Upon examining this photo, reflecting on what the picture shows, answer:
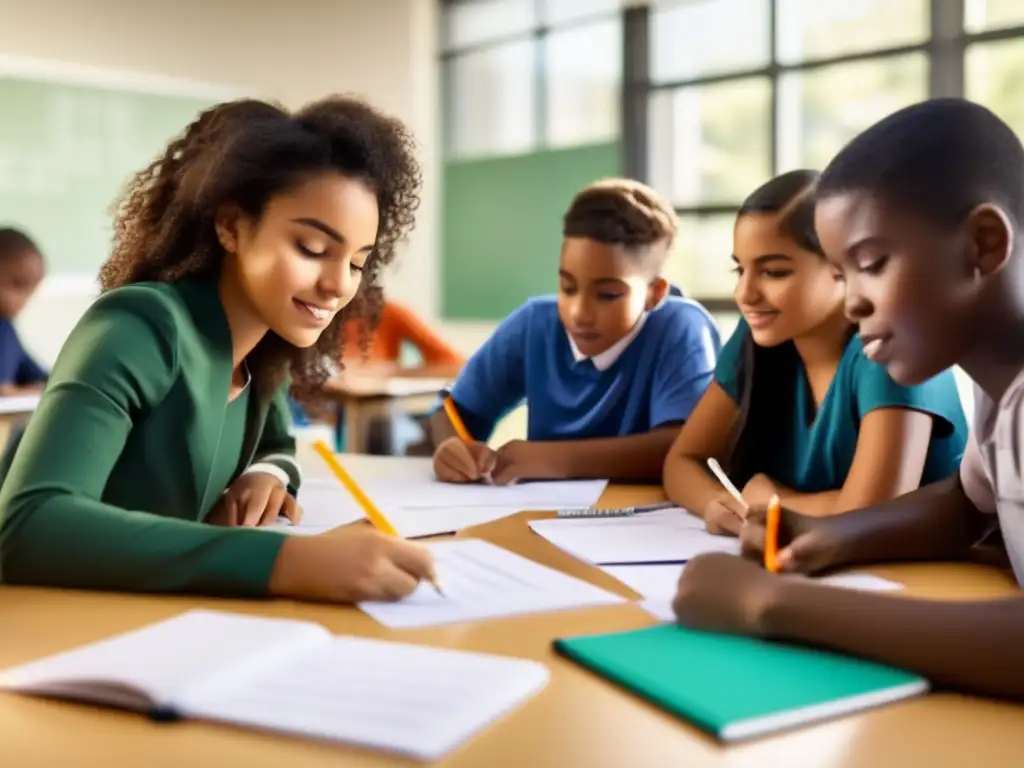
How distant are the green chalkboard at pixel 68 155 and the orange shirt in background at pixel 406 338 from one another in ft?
4.23

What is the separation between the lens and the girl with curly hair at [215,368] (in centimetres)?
88

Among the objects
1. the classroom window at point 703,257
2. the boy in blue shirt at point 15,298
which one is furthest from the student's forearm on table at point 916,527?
the classroom window at point 703,257

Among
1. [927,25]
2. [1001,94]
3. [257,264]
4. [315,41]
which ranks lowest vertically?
[257,264]

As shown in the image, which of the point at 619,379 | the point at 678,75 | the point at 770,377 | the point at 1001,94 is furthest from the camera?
the point at 678,75

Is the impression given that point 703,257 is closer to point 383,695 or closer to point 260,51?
point 260,51

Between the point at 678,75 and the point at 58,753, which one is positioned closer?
the point at 58,753

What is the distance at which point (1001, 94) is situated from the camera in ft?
13.0

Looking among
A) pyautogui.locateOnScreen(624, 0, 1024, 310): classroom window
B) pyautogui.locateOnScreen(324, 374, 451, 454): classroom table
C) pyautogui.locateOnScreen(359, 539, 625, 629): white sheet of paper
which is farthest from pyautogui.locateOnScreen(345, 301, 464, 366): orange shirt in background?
pyautogui.locateOnScreen(359, 539, 625, 629): white sheet of paper

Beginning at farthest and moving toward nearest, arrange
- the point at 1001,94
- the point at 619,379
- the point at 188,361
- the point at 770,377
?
the point at 1001,94 < the point at 619,379 < the point at 770,377 < the point at 188,361

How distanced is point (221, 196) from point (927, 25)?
3.75 m

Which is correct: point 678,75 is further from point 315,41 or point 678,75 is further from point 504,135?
point 315,41

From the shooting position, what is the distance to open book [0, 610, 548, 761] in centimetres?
59

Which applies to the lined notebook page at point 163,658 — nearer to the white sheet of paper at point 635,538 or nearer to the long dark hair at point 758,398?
the white sheet of paper at point 635,538

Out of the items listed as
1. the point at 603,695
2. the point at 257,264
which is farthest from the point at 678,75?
the point at 603,695
